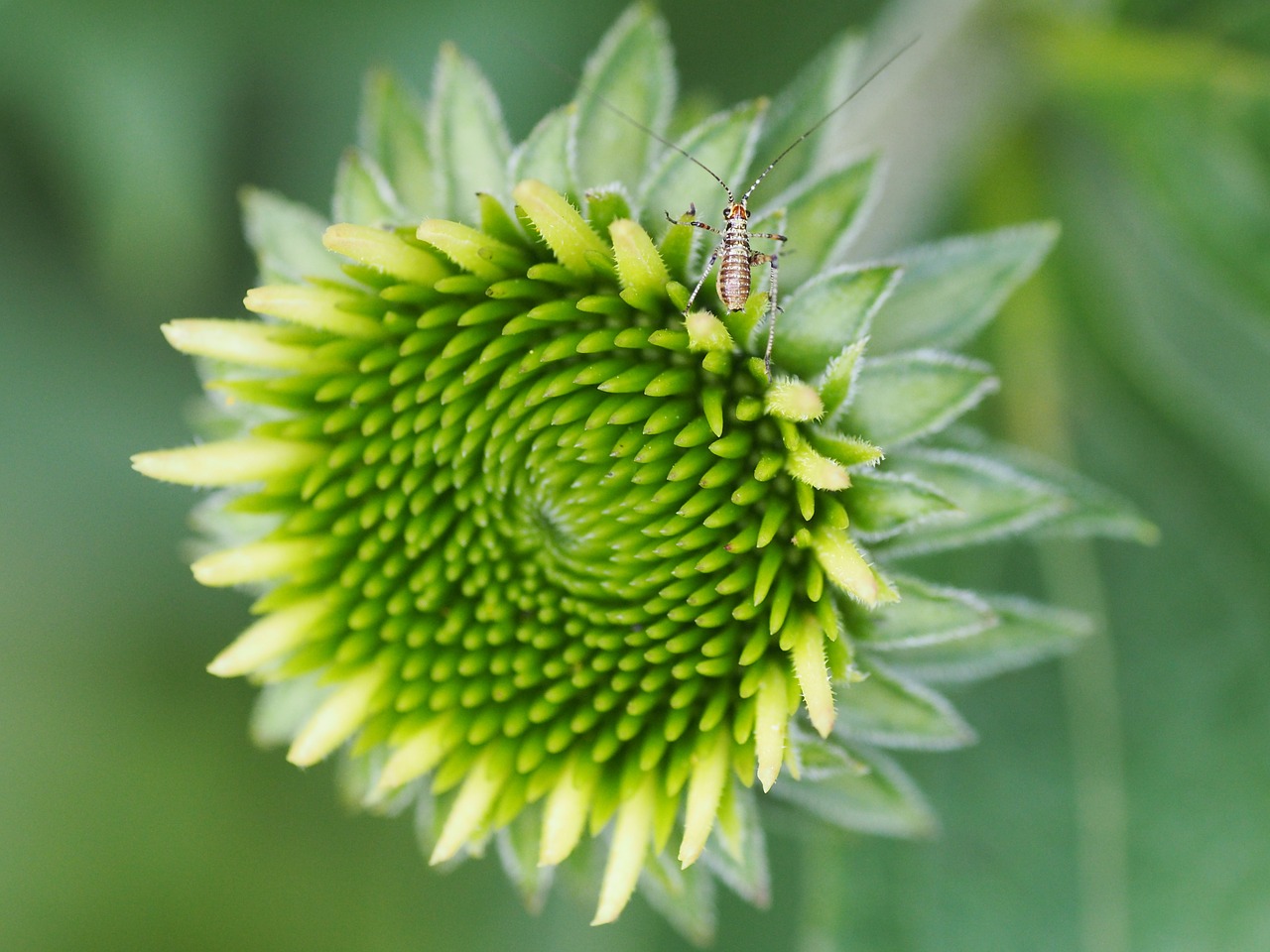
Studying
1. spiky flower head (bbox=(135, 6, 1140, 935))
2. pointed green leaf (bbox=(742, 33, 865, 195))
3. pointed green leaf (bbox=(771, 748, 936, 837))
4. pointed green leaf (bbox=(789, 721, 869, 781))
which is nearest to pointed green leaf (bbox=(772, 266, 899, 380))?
spiky flower head (bbox=(135, 6, 1140, 935))

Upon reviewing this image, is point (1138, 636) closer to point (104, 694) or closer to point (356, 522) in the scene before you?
point (356, 522)

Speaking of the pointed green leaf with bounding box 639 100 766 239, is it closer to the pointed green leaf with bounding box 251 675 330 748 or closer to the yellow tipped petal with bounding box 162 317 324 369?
the yellow tipped petal with bounding box 162 317 324 369

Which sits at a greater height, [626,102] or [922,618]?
[626,102]

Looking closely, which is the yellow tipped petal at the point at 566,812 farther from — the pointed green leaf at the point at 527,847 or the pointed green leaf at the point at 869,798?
the pointed green leaf at the point at 869,798

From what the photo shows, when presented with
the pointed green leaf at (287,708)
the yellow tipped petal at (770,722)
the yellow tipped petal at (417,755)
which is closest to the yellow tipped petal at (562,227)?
the yellow tipped petal at (770,722)

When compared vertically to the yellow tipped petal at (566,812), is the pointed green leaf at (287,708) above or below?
above

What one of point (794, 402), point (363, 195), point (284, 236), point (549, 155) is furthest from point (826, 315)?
point (284, 236)

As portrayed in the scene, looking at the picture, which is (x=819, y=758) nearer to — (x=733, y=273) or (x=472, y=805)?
(x=472, y=805)
